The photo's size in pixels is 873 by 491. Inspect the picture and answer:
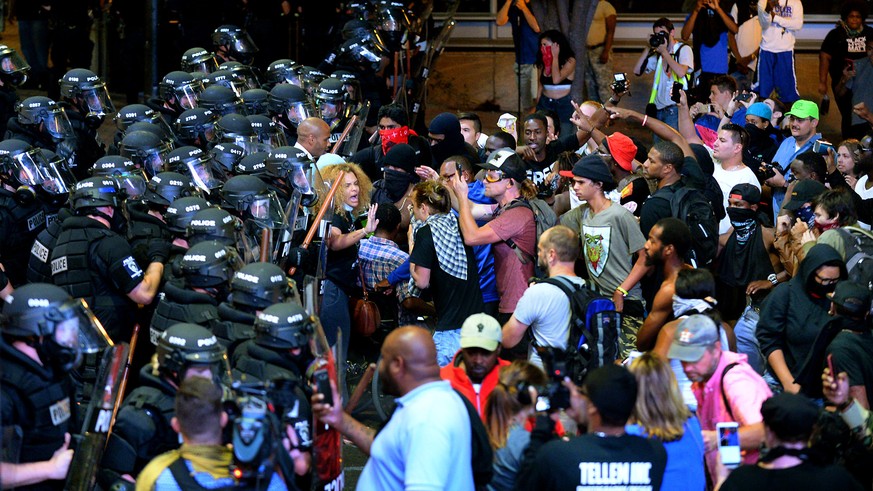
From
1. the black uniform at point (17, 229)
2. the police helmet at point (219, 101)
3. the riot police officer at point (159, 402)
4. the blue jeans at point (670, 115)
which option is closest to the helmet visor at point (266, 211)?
the black uniform at point (17, 229)

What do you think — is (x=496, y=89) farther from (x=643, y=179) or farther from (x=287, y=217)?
(x=287, y=217)

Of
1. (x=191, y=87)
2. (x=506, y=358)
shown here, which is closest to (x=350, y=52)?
(x=191, y=87)

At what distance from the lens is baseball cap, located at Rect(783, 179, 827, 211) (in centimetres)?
880

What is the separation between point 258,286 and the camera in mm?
6148

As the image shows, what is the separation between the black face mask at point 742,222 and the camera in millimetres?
8672

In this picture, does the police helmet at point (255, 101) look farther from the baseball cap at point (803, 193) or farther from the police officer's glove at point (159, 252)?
the baseball cap at point (803, 193)

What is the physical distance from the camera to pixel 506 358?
7531 millimetres

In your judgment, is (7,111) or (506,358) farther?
(7,111)

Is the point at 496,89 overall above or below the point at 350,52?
below

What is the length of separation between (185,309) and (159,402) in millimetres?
1226

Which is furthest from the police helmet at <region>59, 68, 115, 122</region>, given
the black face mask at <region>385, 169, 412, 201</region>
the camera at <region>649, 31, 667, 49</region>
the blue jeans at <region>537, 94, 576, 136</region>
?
the camera at <region>649, 31, 667, 49</region>

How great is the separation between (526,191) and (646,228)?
2.75ft

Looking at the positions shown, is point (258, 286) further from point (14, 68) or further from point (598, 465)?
point (14, 68)

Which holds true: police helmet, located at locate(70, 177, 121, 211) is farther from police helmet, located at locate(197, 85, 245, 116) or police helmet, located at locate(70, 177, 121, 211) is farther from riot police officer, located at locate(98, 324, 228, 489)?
police helmet, located at locate(197, 85, 245, 116)
